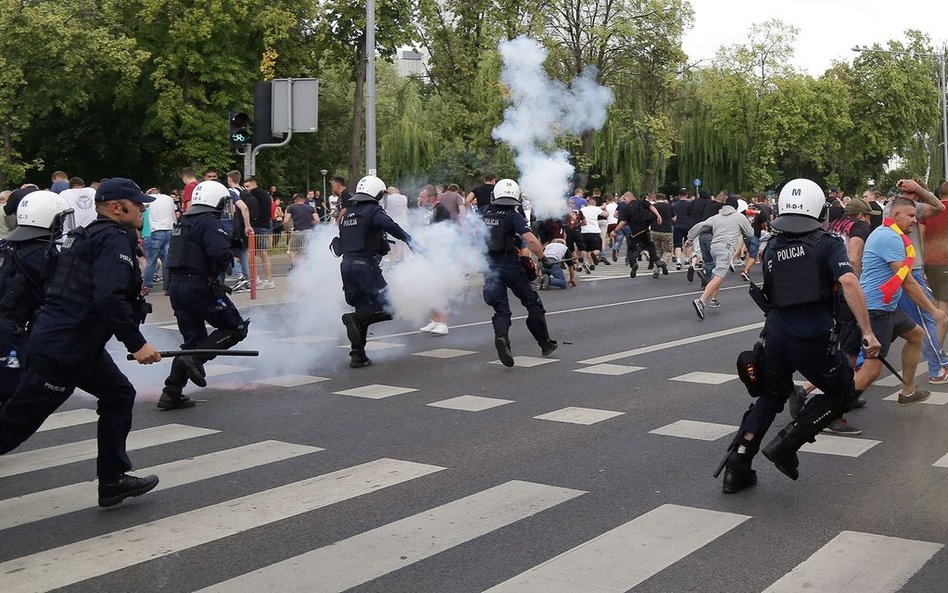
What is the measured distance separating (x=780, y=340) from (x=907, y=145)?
70.5m

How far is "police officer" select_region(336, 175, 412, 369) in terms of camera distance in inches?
443

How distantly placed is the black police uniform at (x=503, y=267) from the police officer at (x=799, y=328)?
491 centimetres

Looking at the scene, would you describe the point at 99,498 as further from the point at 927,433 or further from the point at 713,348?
the point at 713,348

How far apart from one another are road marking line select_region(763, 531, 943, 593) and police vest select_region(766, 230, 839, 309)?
51.5 inches

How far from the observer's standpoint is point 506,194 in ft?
36.9

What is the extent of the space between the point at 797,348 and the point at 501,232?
17.6ft

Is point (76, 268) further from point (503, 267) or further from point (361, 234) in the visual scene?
point (503, 267)

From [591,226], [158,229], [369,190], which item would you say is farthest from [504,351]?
[591,226]

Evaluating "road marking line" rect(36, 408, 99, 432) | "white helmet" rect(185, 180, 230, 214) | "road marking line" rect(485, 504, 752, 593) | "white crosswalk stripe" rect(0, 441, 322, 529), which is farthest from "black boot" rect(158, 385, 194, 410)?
"road marking line" rect(485, 504, 752, 593)

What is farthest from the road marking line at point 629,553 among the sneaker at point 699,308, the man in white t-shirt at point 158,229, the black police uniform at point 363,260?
the man in white t-shirt at point 158,229

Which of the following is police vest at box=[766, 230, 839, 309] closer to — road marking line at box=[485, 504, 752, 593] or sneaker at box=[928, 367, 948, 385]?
road marking line at box=[485, 504, 752, 593]

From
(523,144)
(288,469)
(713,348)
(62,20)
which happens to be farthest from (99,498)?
(62,20)

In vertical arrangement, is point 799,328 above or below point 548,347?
above

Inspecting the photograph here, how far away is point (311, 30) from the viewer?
143 feet
